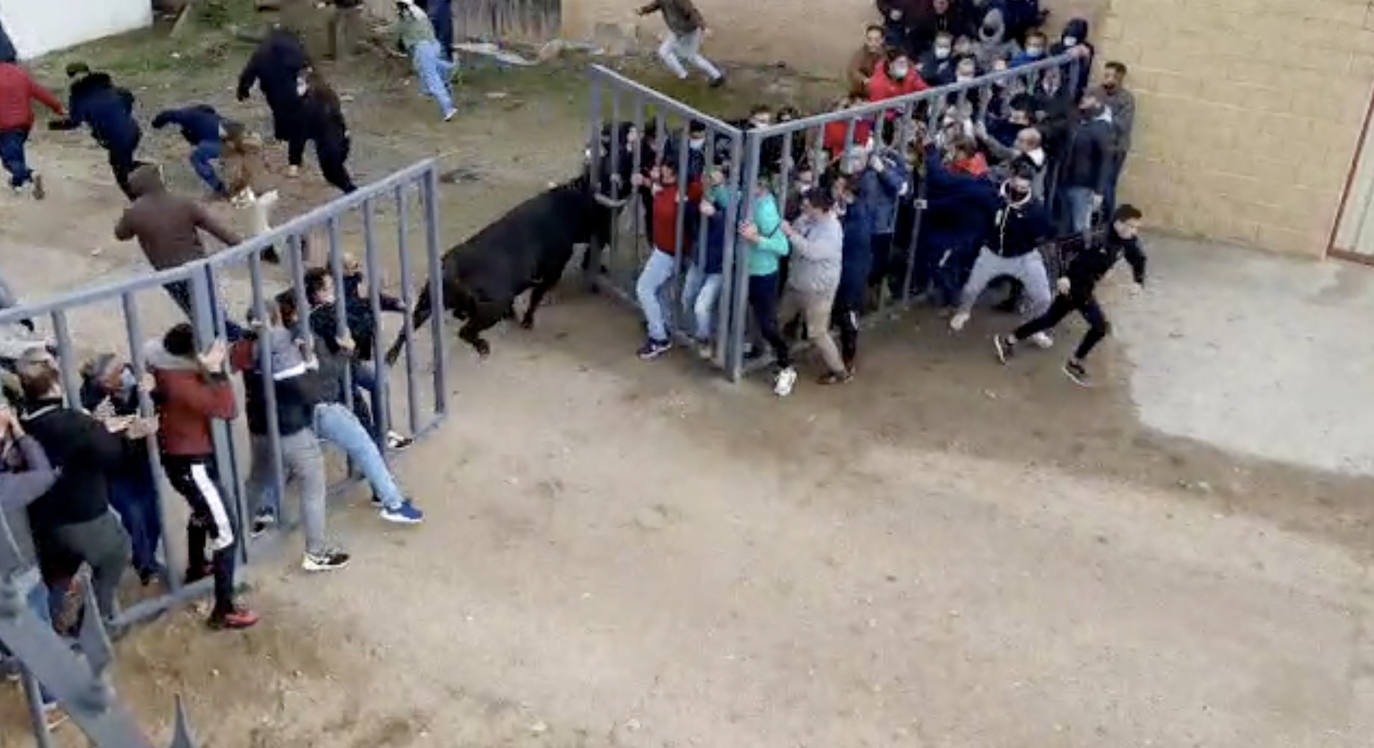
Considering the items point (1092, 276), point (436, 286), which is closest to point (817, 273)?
point (1092, 276)

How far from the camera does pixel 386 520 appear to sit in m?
6.80

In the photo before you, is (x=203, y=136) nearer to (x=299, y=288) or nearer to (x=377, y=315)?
(x=377, y=315)

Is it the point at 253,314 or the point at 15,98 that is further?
the point at 15,98

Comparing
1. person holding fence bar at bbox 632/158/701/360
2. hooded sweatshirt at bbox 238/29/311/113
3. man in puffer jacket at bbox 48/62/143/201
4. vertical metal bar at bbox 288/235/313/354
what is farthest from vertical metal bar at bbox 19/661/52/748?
hooded sweatshirt at bbox 238/29/311/113

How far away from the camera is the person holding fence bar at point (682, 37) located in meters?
12.8

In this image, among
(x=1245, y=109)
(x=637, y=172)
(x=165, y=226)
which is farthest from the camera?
(x=1245, y=109)

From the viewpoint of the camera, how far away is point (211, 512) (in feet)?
18.9

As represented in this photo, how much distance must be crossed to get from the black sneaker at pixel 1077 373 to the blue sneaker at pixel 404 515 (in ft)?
13.1

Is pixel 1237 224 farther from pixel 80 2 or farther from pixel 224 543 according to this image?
pixel 80 2

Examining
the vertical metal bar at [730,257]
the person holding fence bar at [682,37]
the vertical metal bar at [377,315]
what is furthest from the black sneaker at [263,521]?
the person holding fence bar at [682,37]

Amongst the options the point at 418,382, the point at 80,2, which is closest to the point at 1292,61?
the point at 418,382

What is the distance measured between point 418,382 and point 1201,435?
4.38m

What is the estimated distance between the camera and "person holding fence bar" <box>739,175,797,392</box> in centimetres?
752

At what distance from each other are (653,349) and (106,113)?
4.32m
